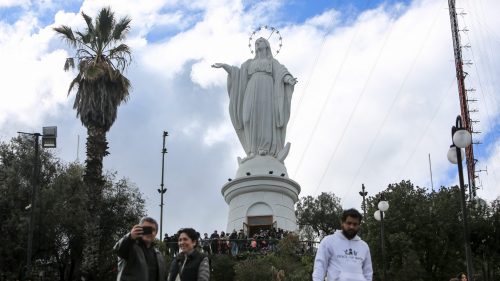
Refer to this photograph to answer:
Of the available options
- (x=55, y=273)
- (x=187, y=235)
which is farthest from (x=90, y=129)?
(x=187, y=235)

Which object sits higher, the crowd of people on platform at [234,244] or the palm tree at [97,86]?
the palm tree at [97,86]

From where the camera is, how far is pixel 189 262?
22.5 ft

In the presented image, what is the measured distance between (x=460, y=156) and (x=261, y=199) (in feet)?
66.3

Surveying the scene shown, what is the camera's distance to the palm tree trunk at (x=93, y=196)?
2514 centimetres

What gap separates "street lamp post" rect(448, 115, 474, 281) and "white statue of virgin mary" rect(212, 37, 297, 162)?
22.1 metres

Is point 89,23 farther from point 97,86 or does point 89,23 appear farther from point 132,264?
point 132,264

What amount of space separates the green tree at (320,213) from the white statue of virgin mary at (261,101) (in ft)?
41.0

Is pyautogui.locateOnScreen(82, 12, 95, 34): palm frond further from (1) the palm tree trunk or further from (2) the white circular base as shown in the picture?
(2) the white circular base

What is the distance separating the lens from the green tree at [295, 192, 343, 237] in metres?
47.5

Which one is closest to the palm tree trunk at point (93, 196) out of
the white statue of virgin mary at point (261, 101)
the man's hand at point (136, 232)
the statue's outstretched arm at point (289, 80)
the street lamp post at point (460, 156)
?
the white statue of virgin mary at point (261, 101)

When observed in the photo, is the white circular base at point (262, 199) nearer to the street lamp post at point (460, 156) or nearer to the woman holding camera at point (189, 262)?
the street lamp post at point (460, 156)

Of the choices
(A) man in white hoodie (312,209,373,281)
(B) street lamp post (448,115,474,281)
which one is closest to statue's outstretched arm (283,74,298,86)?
(B) street lamp post (448,115,474,281)

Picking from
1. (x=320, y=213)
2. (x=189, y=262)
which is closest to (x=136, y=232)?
(x=189, y=262)

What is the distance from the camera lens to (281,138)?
120 feet
